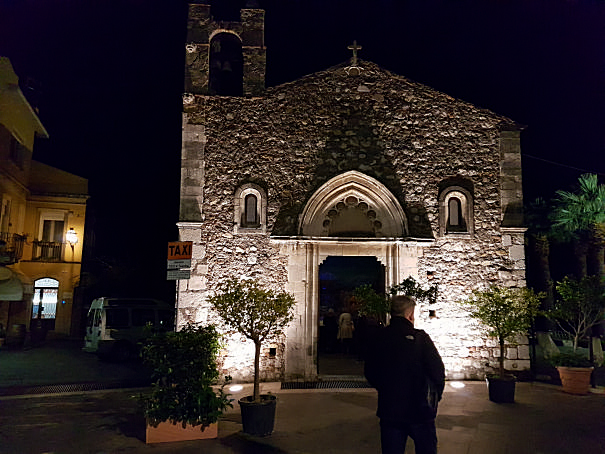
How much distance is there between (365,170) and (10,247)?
610 inches

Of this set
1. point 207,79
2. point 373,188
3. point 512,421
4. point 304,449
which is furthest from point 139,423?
point 207,79

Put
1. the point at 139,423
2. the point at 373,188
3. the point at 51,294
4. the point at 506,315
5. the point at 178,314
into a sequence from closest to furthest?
the point at 139,423 < the point at 506,315 < the point at 178,314 < the point at 373,188 < the point at 51,294

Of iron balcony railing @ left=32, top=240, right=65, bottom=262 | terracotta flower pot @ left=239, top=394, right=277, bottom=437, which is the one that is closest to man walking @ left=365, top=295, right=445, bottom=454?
terracotta flower pot @ left=239, top=394, right=277, bottom=437

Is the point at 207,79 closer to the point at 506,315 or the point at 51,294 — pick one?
the point at 506,315

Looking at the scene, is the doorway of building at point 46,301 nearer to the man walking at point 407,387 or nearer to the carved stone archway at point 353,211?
the carved stone archway at point 353,211

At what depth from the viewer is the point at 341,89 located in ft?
35.7

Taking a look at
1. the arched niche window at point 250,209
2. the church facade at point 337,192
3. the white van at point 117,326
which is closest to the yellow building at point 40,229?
the white van at point 117,326

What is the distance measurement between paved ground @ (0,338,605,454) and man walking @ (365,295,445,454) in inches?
81.8

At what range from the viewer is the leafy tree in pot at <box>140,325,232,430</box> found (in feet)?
19.9

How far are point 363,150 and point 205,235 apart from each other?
153 inches

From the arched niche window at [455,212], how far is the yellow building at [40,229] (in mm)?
16434

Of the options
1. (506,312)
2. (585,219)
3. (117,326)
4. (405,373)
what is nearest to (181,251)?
(405,373)

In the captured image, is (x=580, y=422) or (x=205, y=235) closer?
(x=580, y=422)

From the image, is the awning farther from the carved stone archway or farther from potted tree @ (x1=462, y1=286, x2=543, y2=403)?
potted tree @ (x1=462, y1=286, x2=543, y2=403)
